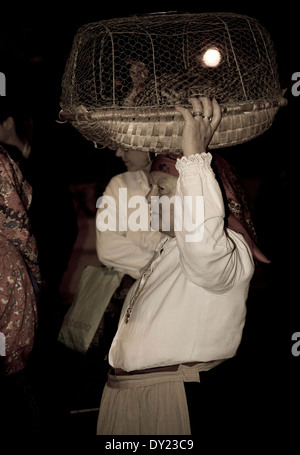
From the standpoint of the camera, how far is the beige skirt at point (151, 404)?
159 centimetres

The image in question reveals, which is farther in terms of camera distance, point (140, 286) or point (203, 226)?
point (140, 286)

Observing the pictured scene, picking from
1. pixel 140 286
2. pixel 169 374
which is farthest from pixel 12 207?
pixel 169 374

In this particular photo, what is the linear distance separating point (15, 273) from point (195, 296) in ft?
2.80

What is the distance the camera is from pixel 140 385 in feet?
5.37

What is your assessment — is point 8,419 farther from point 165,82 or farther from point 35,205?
point 165,82

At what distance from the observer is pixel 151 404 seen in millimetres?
1633

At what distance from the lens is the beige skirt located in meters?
1.59

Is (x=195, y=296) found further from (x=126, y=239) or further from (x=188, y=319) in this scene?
(x=126, y=239)

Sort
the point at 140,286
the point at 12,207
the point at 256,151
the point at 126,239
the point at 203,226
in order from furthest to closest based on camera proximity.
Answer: the point at 256,151
the point at 126,239
the point at 12,207
the point at 140,286
the point at 203,226

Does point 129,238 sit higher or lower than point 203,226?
lower

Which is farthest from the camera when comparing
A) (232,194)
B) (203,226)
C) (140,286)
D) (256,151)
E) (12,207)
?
(256,151)

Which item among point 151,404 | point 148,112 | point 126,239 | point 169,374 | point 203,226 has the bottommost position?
→ point 151,404

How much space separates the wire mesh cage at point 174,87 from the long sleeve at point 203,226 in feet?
0.55

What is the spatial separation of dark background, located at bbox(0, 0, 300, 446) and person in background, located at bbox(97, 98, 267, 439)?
1.86 m
